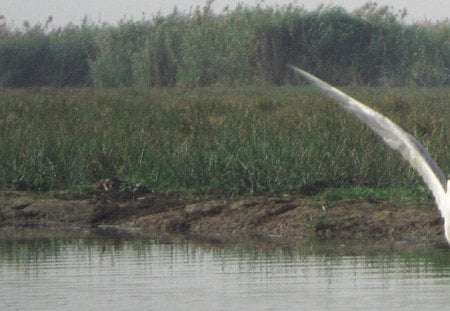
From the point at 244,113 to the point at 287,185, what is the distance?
454 centimetres

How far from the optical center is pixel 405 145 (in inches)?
343

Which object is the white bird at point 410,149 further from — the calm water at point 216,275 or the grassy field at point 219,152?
the grassy field at point 219,152

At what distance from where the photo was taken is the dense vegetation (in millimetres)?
32438

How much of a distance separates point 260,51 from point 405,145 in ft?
80.0

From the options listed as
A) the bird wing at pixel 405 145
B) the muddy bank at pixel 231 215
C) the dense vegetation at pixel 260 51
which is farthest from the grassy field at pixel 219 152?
the dense vegetation at pixel 260 51

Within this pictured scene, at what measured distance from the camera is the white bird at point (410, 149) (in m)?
8.55

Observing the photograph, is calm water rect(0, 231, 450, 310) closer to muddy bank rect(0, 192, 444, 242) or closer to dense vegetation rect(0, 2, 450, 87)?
muddy bank rect(0, 192, 444, 242)

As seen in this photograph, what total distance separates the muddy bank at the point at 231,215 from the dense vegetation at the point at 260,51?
18642 mm

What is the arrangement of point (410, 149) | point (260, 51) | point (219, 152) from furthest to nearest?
1. point (260, 51)
2. point (219, 152)
3. point (410, 149)

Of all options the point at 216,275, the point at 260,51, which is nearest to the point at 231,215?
the point at 216,275

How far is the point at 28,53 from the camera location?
121 feet

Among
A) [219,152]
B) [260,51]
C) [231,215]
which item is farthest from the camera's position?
[260,51]

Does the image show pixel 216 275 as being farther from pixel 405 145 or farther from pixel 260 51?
pixel 260 51

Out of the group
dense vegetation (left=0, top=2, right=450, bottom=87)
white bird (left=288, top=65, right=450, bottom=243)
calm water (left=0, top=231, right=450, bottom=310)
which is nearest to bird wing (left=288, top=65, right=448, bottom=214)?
white bird (left=288, top=65, right=450, bottom=243)
